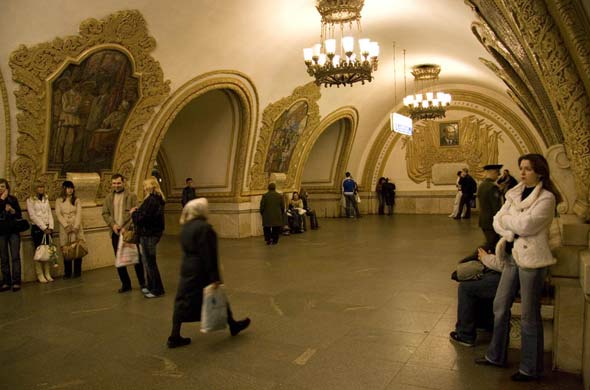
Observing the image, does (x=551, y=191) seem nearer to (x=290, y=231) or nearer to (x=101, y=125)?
(x=101, y=125)

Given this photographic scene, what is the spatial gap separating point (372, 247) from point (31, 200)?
5.70 m

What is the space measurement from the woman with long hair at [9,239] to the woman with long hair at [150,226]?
1.85 m

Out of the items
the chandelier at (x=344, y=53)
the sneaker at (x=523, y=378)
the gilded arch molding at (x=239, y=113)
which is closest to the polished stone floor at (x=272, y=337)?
the sneaker at (x=523, y=378)

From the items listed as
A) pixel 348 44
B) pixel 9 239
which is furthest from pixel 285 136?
pixel 9 239

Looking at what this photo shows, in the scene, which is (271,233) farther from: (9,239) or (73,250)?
(9,239)

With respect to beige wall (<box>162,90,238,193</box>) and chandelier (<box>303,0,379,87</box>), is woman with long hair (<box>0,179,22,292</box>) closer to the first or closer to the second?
chandelier (<box>303,0,379,87</box>)

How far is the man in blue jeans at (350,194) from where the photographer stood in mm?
15961

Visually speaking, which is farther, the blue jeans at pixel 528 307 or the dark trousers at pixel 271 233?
the dark trousers at pixel 271 233

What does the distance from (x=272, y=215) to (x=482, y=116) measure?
10.1 m

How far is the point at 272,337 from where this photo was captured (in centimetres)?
386

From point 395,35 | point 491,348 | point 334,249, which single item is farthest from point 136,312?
point 395,35

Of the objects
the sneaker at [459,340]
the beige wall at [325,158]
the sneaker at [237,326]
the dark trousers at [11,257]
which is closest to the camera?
the sneaker at [459,340]

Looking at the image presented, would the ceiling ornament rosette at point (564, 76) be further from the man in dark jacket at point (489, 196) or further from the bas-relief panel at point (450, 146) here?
the bas-relief panel at point (450, 146)

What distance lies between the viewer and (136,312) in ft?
15.7
